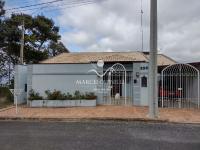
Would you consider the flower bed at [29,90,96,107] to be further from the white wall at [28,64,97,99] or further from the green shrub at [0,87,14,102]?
the green shrub at [0,87,14,102]

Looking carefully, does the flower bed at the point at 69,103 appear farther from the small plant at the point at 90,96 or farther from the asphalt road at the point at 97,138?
the asphalt road at the point at 97,138

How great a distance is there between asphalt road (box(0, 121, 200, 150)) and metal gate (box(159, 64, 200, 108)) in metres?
8.20

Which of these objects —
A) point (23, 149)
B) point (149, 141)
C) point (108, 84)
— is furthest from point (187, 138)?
point (108, 84)

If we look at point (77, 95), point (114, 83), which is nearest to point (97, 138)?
point (77, 95)

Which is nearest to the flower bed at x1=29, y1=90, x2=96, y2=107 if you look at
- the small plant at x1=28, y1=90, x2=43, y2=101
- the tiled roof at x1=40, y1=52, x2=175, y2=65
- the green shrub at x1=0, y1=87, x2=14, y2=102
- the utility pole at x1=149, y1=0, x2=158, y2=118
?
the small plant at x1=28, y1=90, x2=43, y2=101

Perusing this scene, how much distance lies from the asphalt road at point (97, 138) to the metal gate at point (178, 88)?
26.9 feet

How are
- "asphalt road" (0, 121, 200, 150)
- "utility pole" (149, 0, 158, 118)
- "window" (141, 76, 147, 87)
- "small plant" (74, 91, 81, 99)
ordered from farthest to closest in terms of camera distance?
"window" (141, 76, 147, 87), "small plant" (74, 91, 81, 99), "utility pole" (149, 0, 158, 118), "asphalt road" (0, 121, 200, 150)

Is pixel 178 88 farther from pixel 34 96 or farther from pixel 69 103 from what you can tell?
pixel 34 96

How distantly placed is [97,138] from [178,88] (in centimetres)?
1151

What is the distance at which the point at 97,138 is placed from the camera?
33.7ft

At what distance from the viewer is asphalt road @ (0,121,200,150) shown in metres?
9.01

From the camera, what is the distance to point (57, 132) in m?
11.5

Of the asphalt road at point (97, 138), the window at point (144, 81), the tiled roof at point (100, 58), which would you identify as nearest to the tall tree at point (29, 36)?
the tiled roof at point (100, 58)

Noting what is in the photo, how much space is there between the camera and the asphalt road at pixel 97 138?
9.01 m
